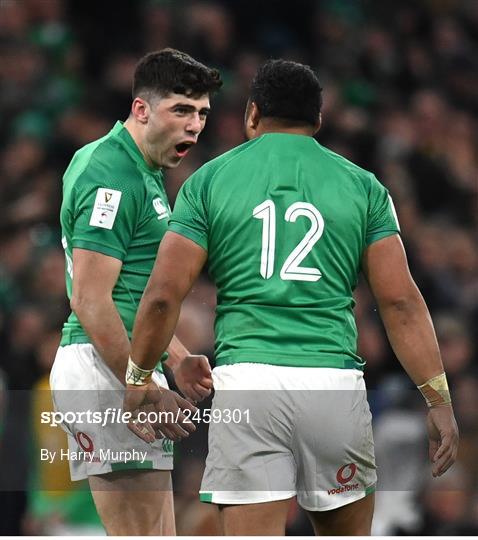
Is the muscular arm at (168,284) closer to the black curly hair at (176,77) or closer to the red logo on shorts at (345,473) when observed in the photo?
the red logo on shorts at (345,473)

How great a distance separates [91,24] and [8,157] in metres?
1.23

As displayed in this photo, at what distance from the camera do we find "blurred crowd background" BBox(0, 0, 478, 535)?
18.1 ft

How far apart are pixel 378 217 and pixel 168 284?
62 centimetres

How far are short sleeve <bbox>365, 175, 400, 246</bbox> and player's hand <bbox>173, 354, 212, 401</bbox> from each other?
68 centimetres

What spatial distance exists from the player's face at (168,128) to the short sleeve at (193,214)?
59 cm

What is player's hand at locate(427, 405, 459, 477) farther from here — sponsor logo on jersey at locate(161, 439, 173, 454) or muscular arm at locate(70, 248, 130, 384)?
muscular arm at locate(70, 248, 130, 384)

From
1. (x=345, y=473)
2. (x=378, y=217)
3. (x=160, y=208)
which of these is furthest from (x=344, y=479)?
(x=160, y=208)

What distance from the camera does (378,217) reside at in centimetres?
331

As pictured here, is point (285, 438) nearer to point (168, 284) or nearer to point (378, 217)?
point (168, 284)

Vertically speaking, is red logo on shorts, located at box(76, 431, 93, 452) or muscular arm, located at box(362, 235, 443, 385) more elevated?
muscular arm, located at box(362, 235, 443, 385)

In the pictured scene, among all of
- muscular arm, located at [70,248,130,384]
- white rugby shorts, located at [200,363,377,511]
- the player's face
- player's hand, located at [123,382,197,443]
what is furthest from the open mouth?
white rugby shorts, located at [200,363,377,511]

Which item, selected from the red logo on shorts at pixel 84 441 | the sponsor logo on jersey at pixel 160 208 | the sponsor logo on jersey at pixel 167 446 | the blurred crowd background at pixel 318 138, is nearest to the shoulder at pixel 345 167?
the sponsor logo on jersey at pixel 160 208

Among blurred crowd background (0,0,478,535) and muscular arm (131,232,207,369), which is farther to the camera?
blurred crowd background (0,0,478,535)

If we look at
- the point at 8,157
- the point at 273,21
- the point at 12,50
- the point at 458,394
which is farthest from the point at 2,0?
the point at 458,394
